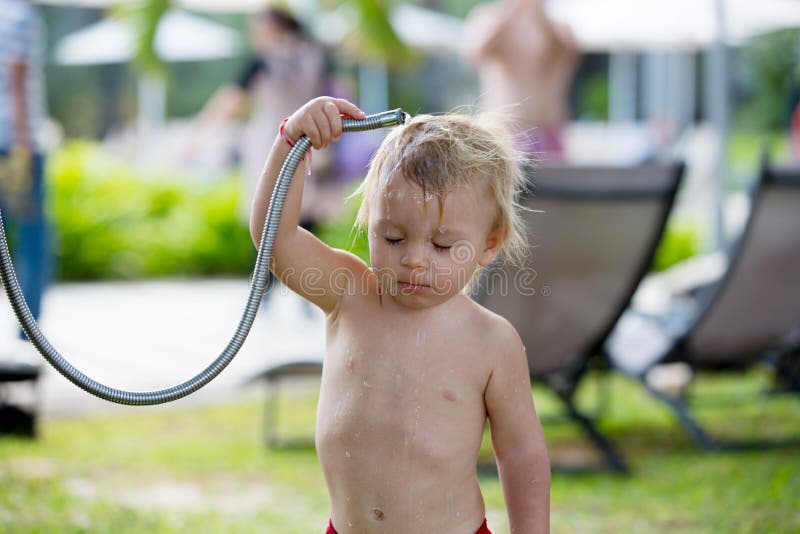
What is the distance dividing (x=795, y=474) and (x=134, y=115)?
932 inches

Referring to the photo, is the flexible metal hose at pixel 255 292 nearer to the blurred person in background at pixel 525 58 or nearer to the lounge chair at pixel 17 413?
the lounge chair at pixel 17 413

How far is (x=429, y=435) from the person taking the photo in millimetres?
1965

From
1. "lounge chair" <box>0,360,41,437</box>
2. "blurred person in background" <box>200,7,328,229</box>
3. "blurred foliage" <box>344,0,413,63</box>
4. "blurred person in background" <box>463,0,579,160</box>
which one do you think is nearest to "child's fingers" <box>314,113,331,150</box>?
"lounge chair" <box>0,360,41,437</box>

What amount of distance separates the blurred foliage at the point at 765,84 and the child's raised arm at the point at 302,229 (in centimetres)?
791

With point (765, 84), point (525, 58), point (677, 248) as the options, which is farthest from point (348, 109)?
point (677, 248)

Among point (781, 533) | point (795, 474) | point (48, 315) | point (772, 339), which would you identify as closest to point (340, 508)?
point (781, 533)

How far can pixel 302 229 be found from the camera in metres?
2.05

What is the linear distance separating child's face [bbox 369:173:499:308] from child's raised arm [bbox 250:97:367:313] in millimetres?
132

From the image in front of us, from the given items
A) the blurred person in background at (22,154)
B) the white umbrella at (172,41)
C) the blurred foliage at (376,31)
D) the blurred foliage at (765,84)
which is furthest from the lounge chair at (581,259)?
the white umbrella at (172,41)

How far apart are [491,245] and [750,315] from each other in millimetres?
3037

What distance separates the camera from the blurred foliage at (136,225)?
428 inches

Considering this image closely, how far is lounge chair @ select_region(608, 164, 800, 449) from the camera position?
4.51 metres

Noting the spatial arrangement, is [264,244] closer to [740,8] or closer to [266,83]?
[266,83]

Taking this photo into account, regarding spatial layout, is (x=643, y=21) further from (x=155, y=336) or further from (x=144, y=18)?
(x=155, y=336)
